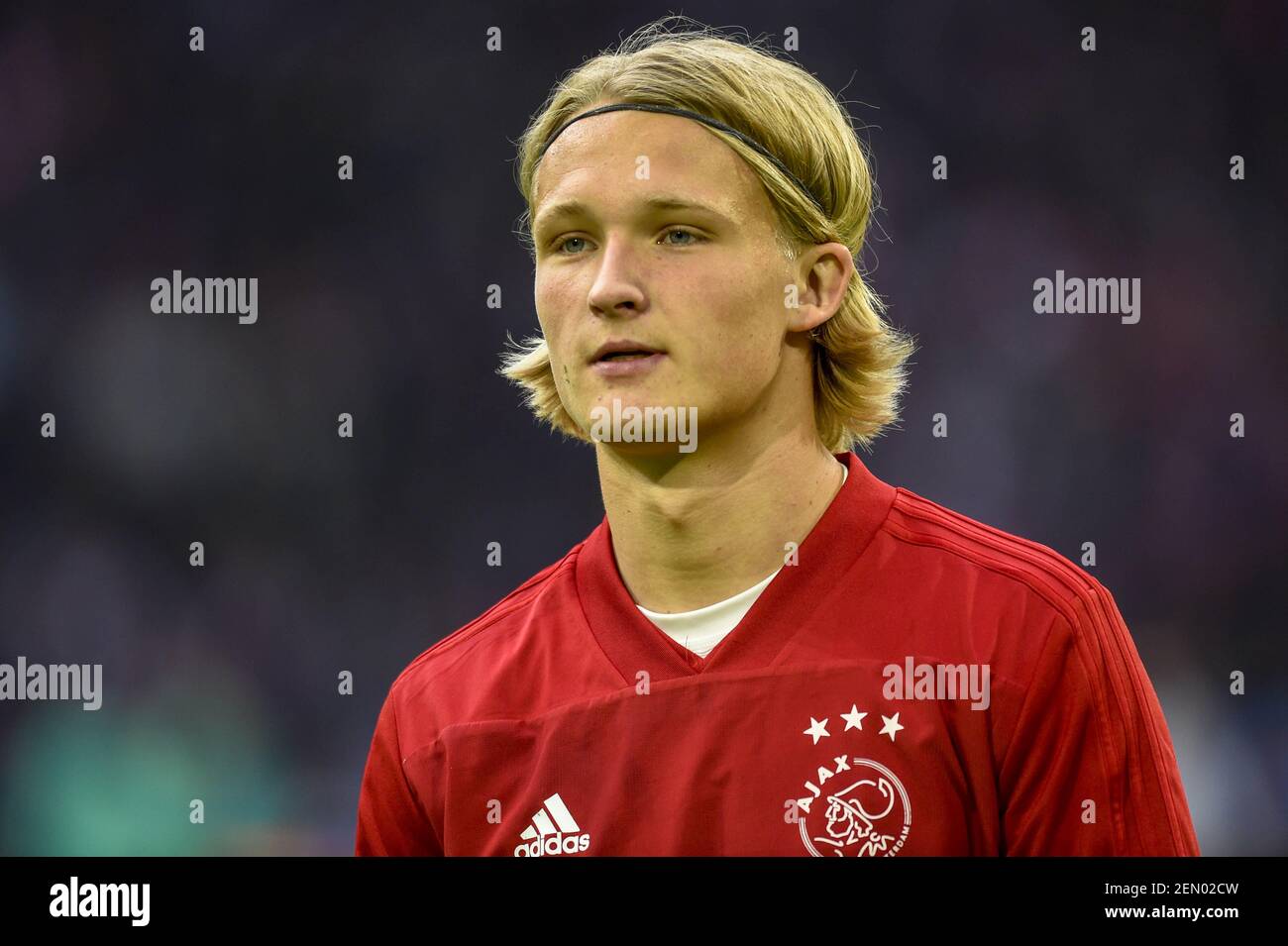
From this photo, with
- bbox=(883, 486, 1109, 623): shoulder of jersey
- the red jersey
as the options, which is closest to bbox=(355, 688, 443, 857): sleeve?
the red jersey

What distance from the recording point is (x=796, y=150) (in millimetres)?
3355

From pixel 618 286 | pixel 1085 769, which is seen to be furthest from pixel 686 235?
pixel 1085 769

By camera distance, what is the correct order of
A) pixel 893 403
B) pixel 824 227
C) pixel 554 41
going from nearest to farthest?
pixel 824 227
pixel 893 403
pixel 554 41

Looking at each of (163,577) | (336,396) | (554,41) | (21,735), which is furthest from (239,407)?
(554,41)

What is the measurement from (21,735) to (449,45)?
3340mm

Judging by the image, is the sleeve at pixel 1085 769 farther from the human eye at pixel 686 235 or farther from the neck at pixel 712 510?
the human eye at pixel 686 235

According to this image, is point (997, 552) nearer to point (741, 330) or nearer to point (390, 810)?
point (741, 330)

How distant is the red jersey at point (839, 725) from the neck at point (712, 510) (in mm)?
78

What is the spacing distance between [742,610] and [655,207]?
0.93m

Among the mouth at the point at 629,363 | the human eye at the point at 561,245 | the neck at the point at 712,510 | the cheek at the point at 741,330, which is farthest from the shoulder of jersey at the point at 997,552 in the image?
the human eye at the point at 561,245

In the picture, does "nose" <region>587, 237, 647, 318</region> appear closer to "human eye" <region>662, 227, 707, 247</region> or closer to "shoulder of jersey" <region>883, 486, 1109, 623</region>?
"human eye" <region>662, 227, 707, 247</region>
